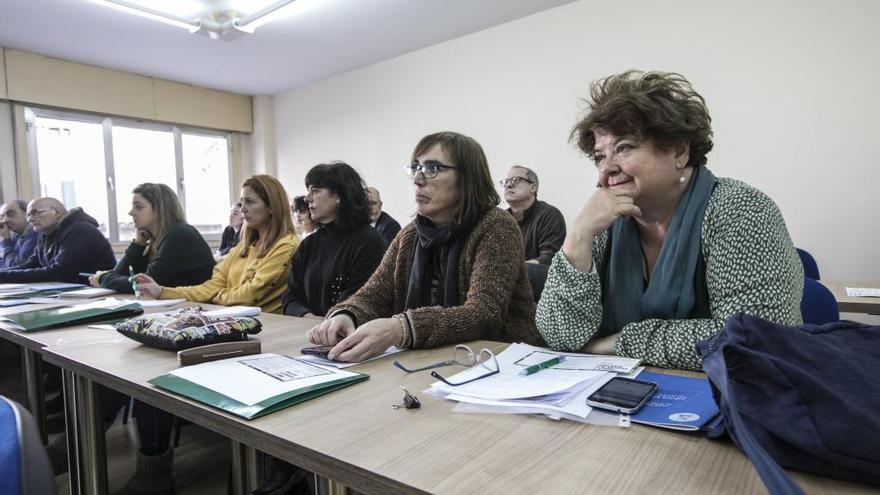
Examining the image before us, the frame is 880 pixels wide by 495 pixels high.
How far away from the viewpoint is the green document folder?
→ 792 millimetres

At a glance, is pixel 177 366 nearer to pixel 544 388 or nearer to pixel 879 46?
pixel 544 388

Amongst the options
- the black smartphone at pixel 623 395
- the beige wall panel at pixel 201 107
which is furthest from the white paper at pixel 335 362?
the beige wall panel at pixel 201 107

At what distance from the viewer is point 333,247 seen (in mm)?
2244

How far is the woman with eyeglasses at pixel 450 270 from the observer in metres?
1.24

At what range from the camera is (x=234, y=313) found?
5.53 feet

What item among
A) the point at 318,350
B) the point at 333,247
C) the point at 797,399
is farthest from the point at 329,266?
the point at 797,399

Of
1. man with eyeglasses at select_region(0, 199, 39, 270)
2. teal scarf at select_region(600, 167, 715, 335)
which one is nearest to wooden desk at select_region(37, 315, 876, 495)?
teal scarf at select_region(600, 167, 715, 335)

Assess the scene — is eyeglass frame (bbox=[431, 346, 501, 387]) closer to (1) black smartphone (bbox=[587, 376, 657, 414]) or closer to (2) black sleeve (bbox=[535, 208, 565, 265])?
(1) black smartphone (bbox=[587, 376, 657, 414])

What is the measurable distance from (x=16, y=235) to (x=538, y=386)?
16.9 feet

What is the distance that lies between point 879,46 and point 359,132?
4377mm

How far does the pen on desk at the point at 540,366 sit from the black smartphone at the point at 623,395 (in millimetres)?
151

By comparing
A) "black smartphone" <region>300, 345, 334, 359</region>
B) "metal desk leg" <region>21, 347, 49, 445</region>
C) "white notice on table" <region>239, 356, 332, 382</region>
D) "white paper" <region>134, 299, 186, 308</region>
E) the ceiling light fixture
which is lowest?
"metal desk leg" <region>21, 347, 49, 445</region>

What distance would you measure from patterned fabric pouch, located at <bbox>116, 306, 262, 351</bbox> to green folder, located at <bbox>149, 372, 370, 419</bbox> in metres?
0.24

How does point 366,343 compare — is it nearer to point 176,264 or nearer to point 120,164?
point 176,264
